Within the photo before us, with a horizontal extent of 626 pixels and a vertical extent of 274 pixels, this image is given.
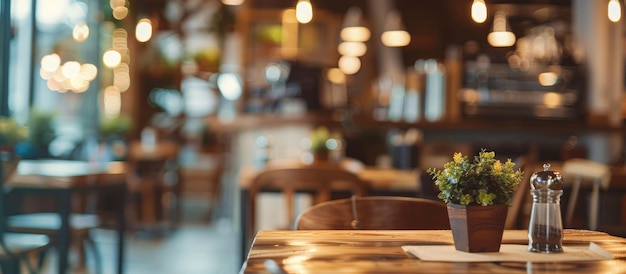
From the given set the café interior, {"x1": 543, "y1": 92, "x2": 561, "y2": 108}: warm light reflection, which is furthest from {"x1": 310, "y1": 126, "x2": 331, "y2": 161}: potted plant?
{"x1": 543, "y1": 92, "x2": 561, "y2": 108}: warm light reflection

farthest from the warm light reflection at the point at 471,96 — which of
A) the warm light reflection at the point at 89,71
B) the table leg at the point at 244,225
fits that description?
the warm light reflection at the point at 89,71

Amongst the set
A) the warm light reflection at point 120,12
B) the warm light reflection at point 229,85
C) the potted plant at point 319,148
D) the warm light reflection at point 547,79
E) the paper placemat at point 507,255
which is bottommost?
the paper placemat at point 507,255

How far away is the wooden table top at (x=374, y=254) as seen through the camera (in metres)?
1.82

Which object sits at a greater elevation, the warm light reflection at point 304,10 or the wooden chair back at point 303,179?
the warm light reflection at point 304,10

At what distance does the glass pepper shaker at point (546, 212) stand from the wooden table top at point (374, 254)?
0.44 feet

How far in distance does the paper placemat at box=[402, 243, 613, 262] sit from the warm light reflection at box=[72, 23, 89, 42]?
8.46m

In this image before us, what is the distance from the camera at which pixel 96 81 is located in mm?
10797

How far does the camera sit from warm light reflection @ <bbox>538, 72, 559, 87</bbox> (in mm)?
7763

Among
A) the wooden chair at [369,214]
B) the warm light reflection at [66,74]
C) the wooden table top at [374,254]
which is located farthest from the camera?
the warm light reflection at [66,74]

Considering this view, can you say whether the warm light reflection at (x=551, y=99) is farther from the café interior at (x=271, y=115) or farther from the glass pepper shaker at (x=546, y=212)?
the glass pepper shaker at (x=546, y=212)

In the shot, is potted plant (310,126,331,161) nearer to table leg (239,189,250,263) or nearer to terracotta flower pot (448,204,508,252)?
table leg (239,189,250,263)

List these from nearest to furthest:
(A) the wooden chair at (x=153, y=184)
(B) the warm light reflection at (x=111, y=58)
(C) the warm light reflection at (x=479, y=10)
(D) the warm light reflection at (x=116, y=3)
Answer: (C) the warm light reflection at (x=479, y=10) → (A) the wooden chair at (x=153, y=184) → (D) the warm light reflection at (x=116, y=3) → (B) the warm light reflection at (x=111, y=58)

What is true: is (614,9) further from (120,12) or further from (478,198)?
(120,12)

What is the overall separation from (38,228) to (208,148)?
8.28 meters
